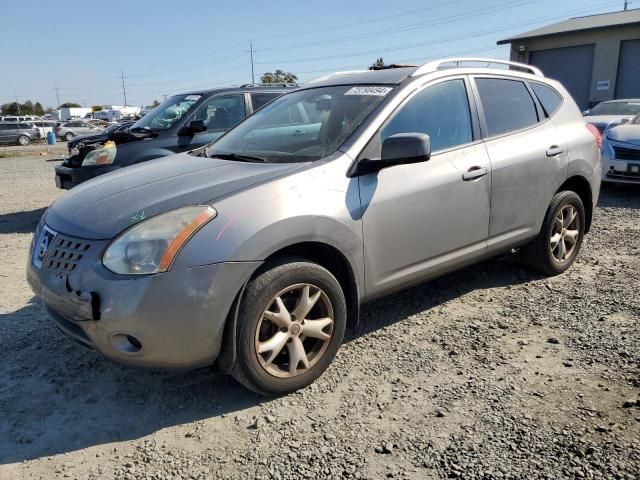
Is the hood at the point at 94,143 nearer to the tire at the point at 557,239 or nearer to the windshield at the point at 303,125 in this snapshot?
the windshield at the point at 303,125

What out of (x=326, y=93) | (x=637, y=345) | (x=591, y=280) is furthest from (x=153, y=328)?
(x=591, y=280)

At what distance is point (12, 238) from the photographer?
6754 millimetres

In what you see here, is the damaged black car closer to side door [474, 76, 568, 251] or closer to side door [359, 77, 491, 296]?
side door [474, 76, 568, 251]

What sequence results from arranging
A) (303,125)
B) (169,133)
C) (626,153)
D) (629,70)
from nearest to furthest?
(303,125) → (169,133) → (626,153) → (629,70)

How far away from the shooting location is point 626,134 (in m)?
8.45

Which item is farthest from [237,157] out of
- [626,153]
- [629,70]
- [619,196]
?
[629,70]

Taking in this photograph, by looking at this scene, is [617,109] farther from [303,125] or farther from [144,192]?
[144,192]

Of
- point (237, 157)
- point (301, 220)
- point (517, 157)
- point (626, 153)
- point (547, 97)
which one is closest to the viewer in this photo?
point (301, 220)

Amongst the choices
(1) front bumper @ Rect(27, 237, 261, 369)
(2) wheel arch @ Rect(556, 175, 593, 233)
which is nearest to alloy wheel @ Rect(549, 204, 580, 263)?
(2) wheel arch @ Rect(556, 175, 593, 233)

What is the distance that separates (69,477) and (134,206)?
130 cm

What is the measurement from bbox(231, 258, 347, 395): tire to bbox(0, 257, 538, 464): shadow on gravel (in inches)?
9.6

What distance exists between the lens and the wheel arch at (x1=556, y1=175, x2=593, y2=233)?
4645 millimetres

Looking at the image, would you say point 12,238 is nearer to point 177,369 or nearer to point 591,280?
point 177,369

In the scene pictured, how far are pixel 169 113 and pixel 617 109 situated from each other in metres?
10.5
